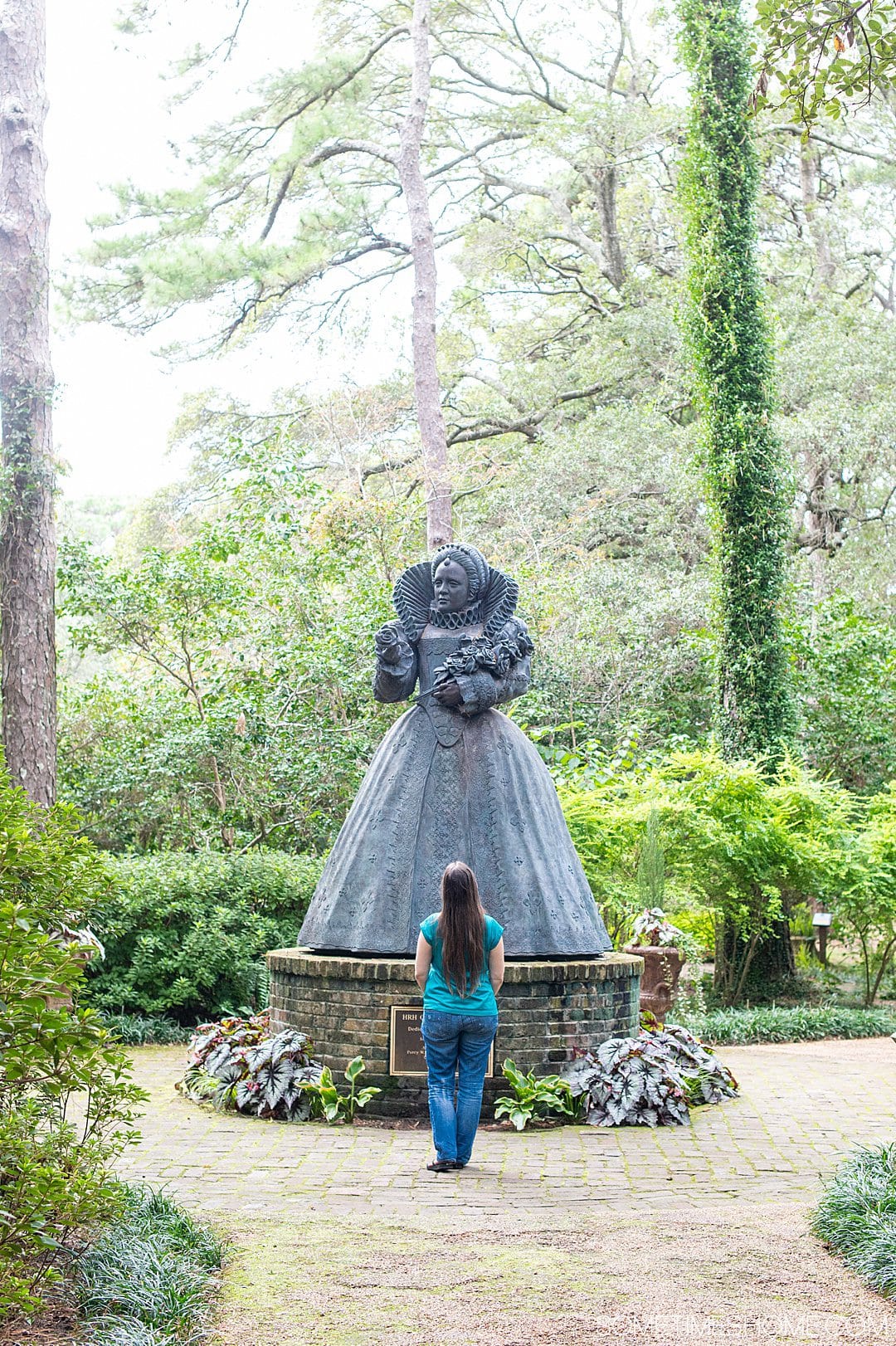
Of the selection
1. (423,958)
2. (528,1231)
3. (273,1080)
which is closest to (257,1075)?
(273,1080)

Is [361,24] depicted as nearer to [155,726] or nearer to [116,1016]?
[155,726]

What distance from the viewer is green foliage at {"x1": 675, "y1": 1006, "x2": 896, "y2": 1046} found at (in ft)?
41.8

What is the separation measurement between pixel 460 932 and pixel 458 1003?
0.36 meters

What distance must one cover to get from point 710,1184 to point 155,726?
32.7 ft

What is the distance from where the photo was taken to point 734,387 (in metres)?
16.2

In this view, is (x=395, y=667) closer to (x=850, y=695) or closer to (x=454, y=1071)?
(x=454, y=1071)

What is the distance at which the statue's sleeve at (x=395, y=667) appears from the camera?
8711 millimetres

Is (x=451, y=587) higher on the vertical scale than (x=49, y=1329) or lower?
higher

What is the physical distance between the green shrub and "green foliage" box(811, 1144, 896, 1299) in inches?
287

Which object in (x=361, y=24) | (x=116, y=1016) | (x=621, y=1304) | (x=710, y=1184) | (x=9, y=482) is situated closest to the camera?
(x=621, y=1304)

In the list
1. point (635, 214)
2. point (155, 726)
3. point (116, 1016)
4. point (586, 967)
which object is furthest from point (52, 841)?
point (635, 214)

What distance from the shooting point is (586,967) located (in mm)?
8117

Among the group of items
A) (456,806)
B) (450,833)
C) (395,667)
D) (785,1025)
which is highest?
(395,667)

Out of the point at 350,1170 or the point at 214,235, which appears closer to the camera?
the point at 350,1170
